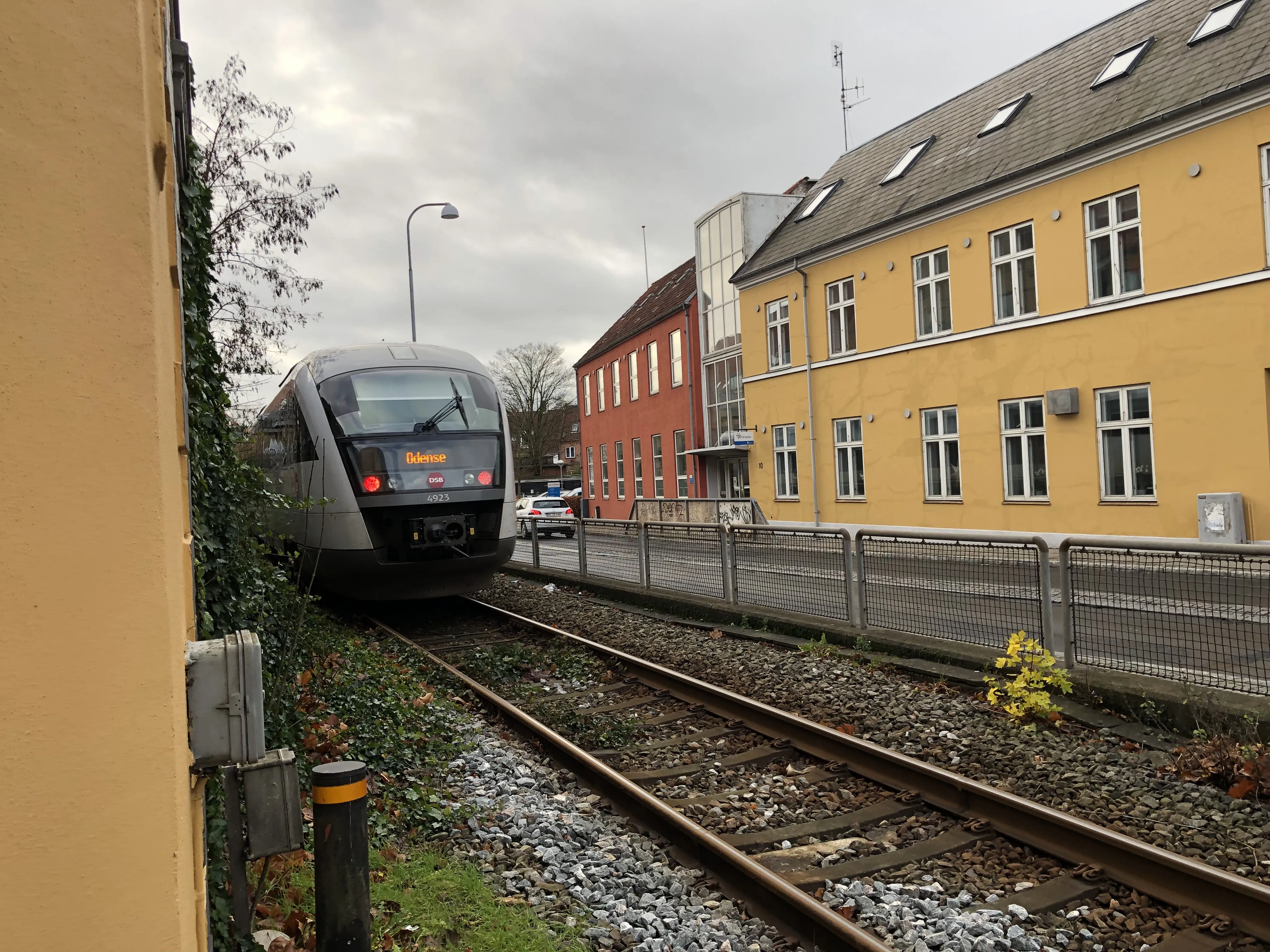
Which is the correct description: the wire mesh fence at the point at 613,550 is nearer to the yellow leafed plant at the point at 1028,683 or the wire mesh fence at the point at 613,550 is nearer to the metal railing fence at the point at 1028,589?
the metal railing fence at the point at 1028,589

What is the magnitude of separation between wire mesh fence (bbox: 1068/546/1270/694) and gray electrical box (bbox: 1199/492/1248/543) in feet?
28.7

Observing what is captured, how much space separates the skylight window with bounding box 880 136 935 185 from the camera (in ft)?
74.3

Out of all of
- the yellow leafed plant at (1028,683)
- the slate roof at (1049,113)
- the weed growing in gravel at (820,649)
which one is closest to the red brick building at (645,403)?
the slate roof at (1049,113)

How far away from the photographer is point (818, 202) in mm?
26062

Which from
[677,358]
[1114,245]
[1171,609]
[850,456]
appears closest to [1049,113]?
[1114,245]

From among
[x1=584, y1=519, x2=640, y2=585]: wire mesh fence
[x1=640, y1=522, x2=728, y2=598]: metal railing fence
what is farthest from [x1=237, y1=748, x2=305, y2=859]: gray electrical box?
[x1=584, y1=519, x2=640, y2=585]: wire mesh fence

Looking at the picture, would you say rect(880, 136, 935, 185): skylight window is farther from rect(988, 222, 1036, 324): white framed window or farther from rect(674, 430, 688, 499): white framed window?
rect(674, 430, 688, 499): white framed window

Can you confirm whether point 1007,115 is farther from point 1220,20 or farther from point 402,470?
point 402,470

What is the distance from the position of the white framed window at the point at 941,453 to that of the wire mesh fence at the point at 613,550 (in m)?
8.32

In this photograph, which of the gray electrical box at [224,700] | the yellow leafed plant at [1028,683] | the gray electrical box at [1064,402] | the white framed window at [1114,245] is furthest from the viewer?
the gray electrical box at [1064,402]

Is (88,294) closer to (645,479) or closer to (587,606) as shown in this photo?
(587,606)

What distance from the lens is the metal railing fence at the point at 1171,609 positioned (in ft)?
19.3

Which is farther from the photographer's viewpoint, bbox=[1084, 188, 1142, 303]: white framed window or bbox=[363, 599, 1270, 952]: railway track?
bbox=[1084, 188, 1142, 303]: white framed window

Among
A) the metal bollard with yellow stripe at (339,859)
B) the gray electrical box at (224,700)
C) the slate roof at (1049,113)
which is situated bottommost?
the metal bollard with yellow stripe at (339,859)
